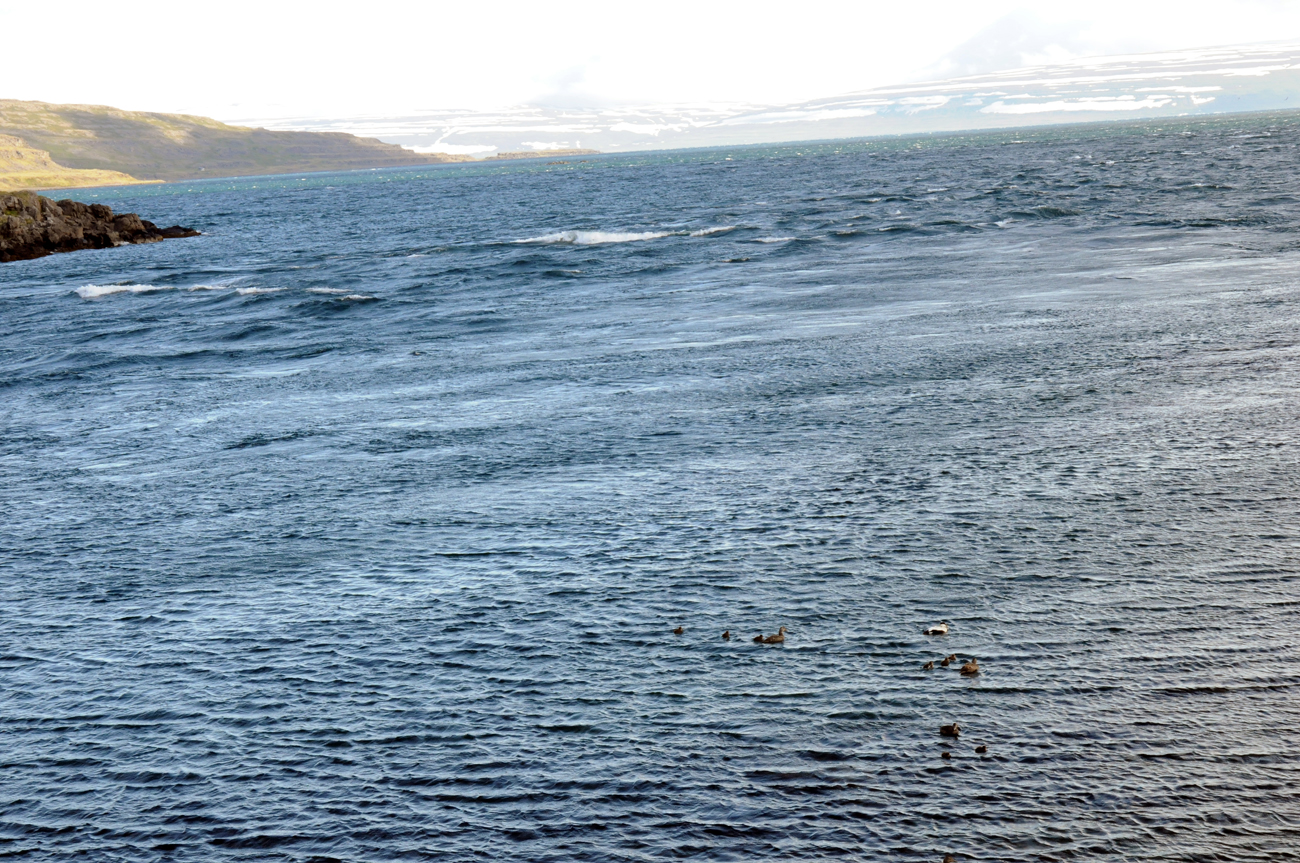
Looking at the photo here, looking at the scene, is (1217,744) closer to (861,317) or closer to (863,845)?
(863,845)

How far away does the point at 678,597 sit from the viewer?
822 cm

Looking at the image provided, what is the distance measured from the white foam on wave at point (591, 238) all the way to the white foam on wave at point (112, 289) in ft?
53.1

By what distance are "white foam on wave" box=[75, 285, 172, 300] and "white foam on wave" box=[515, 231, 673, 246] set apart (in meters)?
16.2

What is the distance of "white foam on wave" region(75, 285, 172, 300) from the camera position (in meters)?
40.0

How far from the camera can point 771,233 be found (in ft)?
153

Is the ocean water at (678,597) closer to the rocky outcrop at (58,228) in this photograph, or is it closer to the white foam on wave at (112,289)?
the white foam on wave at (112,289)

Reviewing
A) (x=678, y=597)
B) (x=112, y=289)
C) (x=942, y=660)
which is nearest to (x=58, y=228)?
(x=112, y=289)

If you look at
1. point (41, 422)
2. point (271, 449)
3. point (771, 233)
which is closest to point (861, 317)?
point (271, 449)

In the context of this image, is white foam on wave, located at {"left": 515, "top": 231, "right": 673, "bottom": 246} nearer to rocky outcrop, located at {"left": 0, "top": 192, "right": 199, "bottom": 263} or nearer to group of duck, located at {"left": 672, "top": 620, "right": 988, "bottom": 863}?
rocky outcrop, located at {"left": 0, "top": 192, "right": 199, "bottom": 263}

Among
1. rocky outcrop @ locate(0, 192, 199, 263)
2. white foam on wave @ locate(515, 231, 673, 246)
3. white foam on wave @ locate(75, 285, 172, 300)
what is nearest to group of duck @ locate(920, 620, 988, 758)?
white foam on wave @ locate(75, 285, 172, 300)

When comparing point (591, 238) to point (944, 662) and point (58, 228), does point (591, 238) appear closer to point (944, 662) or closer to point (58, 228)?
point (58, 228)

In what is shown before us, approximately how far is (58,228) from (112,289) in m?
29.2

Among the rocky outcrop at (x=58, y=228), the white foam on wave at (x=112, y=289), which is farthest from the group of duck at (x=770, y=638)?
the rocky outcrop at (x=58, y=228)

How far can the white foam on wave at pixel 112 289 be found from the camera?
131ft
